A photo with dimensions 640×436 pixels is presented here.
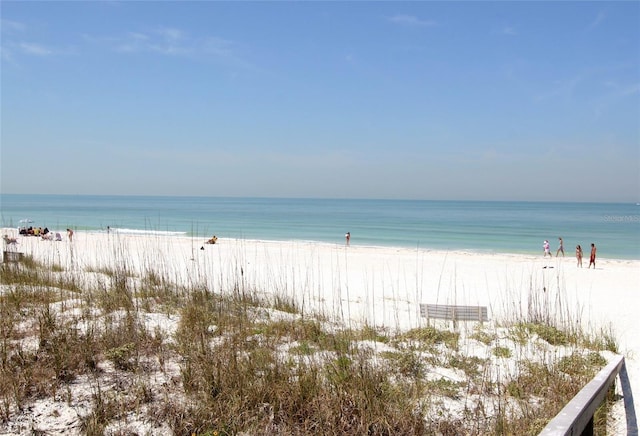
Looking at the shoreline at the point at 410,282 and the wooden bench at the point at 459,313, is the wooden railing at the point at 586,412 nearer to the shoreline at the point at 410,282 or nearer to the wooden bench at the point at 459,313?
the shoreline at the point at 410,282

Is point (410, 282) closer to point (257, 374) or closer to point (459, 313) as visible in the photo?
point (459, 313)

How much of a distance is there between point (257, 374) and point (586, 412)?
2396 mm

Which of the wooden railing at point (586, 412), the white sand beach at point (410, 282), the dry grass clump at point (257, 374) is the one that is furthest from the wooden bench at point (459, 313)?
the wooden railing at point (586, 412)

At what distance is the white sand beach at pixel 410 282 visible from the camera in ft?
24.7

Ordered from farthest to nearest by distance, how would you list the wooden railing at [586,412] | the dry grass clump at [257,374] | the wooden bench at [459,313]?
the wooden bench at [459,313]
the dry grass clump at [257,374]
the wooden railing at [586,412]

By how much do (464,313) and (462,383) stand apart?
3632mm

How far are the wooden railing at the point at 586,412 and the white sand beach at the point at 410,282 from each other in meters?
0.80

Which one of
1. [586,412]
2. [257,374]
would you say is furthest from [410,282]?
[586,412]

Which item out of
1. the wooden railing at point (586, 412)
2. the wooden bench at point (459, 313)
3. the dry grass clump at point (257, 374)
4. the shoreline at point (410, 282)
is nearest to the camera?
the wooden railing at point (586, 412)

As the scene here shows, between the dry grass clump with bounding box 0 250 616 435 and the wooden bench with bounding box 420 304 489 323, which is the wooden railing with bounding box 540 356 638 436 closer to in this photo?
the dry grass clump with bounding box 0 250 616 435

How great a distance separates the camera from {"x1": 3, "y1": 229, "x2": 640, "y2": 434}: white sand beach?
24.7ft

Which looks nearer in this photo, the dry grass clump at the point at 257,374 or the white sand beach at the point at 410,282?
the dry grass clump at the point at 257,374

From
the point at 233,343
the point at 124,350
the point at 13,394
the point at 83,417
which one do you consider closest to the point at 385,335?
the point at 233,343

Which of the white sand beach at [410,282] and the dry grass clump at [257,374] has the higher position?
the dry grass clump at [257,374]
